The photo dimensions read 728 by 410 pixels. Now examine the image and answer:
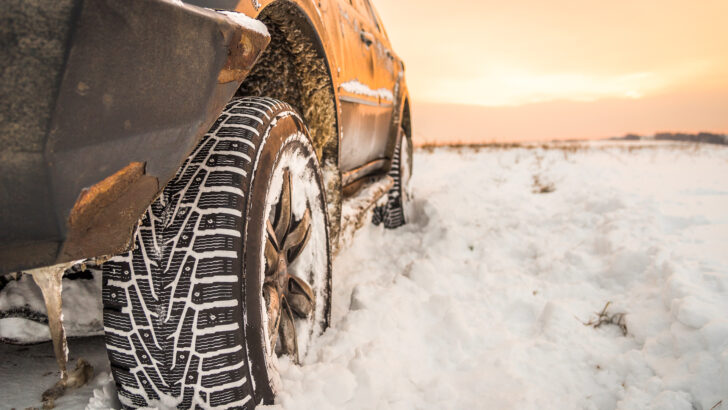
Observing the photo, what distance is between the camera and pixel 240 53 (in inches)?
32.9

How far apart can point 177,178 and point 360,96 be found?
1400mm

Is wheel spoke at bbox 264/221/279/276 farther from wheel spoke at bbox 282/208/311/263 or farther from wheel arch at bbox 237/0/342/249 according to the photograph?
wheel arch at bbox 237/0/342/249

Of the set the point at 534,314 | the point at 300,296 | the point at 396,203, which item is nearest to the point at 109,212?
the point at 300,296

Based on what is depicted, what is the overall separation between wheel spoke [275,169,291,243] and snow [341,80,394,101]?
0.72 m

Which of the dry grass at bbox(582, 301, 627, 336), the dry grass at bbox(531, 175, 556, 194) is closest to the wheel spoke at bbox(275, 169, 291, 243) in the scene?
the dry grass at bbox(582, 301, 627, 336)

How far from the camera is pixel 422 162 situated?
859 centimetres

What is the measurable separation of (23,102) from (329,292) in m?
1.17

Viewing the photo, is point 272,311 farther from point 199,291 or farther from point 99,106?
point 99,106

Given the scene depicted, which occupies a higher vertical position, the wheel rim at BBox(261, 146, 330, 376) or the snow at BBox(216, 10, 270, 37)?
the snow at BBox(216, 10, 270, 37)

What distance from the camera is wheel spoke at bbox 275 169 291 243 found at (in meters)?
1.28

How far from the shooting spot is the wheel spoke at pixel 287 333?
4.25 ft

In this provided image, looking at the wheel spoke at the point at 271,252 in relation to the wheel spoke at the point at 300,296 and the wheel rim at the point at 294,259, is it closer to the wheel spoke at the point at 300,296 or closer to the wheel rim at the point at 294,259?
the wheel rim at the point at 294,259

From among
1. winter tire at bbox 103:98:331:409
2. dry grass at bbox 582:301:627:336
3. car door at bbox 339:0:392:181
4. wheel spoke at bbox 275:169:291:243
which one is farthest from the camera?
car door at bbox 339:0:392:181

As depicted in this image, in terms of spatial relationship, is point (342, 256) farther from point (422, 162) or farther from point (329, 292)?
point (422, 162)
